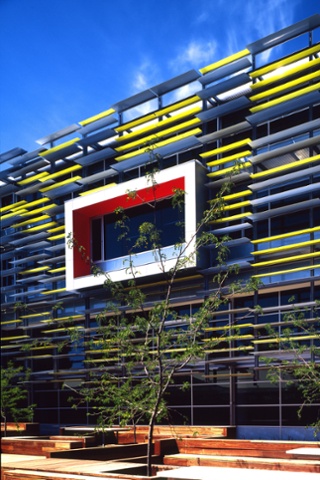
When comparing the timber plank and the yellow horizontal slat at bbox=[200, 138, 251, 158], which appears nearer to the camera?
the timber plank

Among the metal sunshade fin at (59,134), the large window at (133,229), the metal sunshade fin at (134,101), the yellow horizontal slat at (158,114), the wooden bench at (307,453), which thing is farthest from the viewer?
the metal sunshade fin at (59,134)

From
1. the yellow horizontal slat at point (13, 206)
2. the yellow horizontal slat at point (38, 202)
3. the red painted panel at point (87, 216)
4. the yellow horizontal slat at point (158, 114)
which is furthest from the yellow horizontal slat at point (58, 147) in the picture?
the red painted panel at point (87, 216)

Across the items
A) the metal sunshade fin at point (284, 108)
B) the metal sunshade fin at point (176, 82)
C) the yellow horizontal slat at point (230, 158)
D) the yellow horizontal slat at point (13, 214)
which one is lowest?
the yellow horizontal slat at point (13, 214)

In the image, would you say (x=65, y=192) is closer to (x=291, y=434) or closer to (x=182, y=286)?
(x=182, y=286)

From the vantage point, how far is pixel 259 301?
21.8 meters

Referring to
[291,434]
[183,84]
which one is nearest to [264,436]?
[291,434]

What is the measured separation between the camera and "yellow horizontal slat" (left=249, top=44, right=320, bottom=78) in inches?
806

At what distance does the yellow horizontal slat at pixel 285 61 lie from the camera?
20484 mm

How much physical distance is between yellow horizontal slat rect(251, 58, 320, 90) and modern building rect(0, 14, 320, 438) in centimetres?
5

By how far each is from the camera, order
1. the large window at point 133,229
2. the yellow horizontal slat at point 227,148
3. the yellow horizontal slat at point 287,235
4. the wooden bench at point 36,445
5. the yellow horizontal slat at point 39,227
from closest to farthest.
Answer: the wooden bench at point 36,445 → the yellow horizontal slat at point 287,235 → the yellow horizontal slat at point 227,148 → the large window at point 133,229 → the yellow horizontal slat at point 39,227

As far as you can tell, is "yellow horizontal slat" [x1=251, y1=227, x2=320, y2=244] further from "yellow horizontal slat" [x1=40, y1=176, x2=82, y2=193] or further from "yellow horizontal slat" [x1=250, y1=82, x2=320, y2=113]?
"yellow horizontal slat" [x1=40, y1=176, x2=82, y2=193]

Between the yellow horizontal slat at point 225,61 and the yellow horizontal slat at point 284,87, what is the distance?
1.58 m

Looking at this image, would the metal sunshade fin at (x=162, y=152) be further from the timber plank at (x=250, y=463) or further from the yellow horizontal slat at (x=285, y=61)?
the timber plank at (x=250, y=463)

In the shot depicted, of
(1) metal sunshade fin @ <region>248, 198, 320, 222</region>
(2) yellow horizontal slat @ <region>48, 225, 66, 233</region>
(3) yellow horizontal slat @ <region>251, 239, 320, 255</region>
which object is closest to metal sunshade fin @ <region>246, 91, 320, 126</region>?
(1) metal sunshade fin @ <region>248, 198, 320, 222</region>
